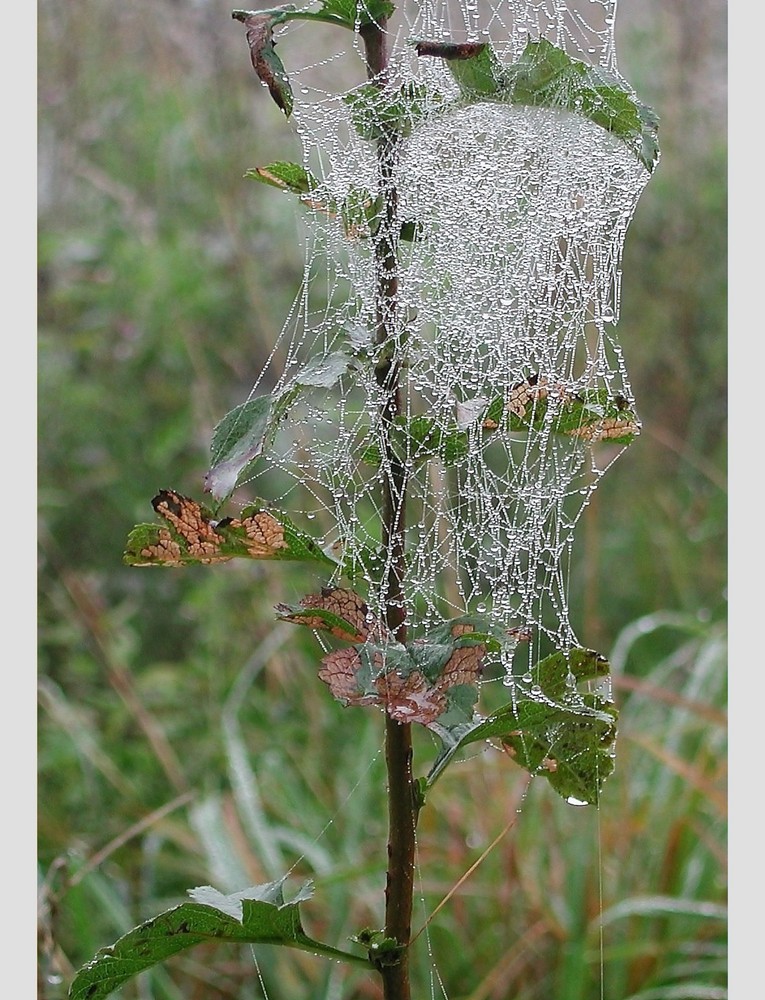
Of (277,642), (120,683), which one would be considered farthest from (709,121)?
(120,683)

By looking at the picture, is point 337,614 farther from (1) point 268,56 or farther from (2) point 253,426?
(1) point 268,56

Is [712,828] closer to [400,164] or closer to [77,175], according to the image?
[400,164]

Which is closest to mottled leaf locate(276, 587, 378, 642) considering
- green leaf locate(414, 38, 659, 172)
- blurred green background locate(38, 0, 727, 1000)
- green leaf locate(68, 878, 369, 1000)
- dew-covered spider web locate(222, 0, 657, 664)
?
dew-covered spider web locate(222, 0, 657, 664)

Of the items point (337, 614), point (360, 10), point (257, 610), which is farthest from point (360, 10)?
point (257, 610)

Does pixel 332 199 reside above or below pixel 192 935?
above

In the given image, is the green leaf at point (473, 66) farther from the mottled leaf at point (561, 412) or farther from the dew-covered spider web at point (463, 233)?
the mottled leaf at point (561, 412)

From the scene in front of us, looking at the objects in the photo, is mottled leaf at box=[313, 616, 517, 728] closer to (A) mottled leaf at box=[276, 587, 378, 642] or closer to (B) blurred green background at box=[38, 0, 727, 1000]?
(A) mottled leaf at box=[276, 587, 378, 642]

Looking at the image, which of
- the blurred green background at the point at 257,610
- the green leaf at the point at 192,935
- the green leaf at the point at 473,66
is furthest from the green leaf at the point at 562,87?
the blurred green background at the point at 257,610
